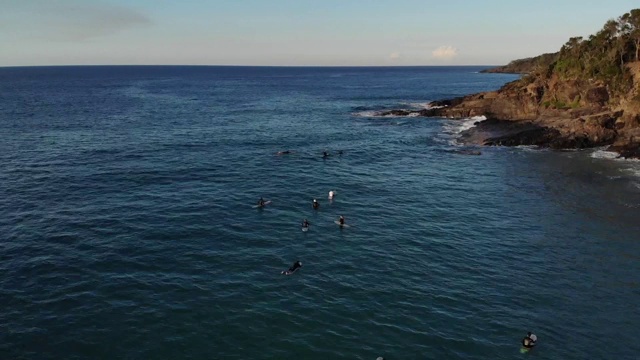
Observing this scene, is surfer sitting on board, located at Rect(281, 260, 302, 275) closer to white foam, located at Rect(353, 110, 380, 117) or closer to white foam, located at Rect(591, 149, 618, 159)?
white foam, located at Rect(591, 149, 618, 159)

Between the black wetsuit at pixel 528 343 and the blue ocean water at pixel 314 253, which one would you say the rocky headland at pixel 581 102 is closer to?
the blue ocean water at pixel 314 253

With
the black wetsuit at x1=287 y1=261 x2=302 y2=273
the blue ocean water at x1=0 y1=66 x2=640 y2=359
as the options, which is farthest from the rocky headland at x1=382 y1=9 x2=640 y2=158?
the black wetsuit at x1=287 y1=261 x2=302 y2=273

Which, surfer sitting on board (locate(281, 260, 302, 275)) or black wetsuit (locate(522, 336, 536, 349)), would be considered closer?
black wetsuit (locate(522, 336, 536, 349))

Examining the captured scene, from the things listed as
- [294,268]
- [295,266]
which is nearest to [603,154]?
[295,266]

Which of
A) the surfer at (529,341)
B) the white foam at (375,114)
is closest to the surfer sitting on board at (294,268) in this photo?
the surfer at (529,341)

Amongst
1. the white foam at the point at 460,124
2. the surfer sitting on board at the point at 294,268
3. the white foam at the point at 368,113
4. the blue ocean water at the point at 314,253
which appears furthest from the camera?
the white foam at the point at 368,113

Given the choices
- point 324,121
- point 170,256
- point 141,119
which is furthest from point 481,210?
point 141,119

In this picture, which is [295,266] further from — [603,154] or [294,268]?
[603,154]
